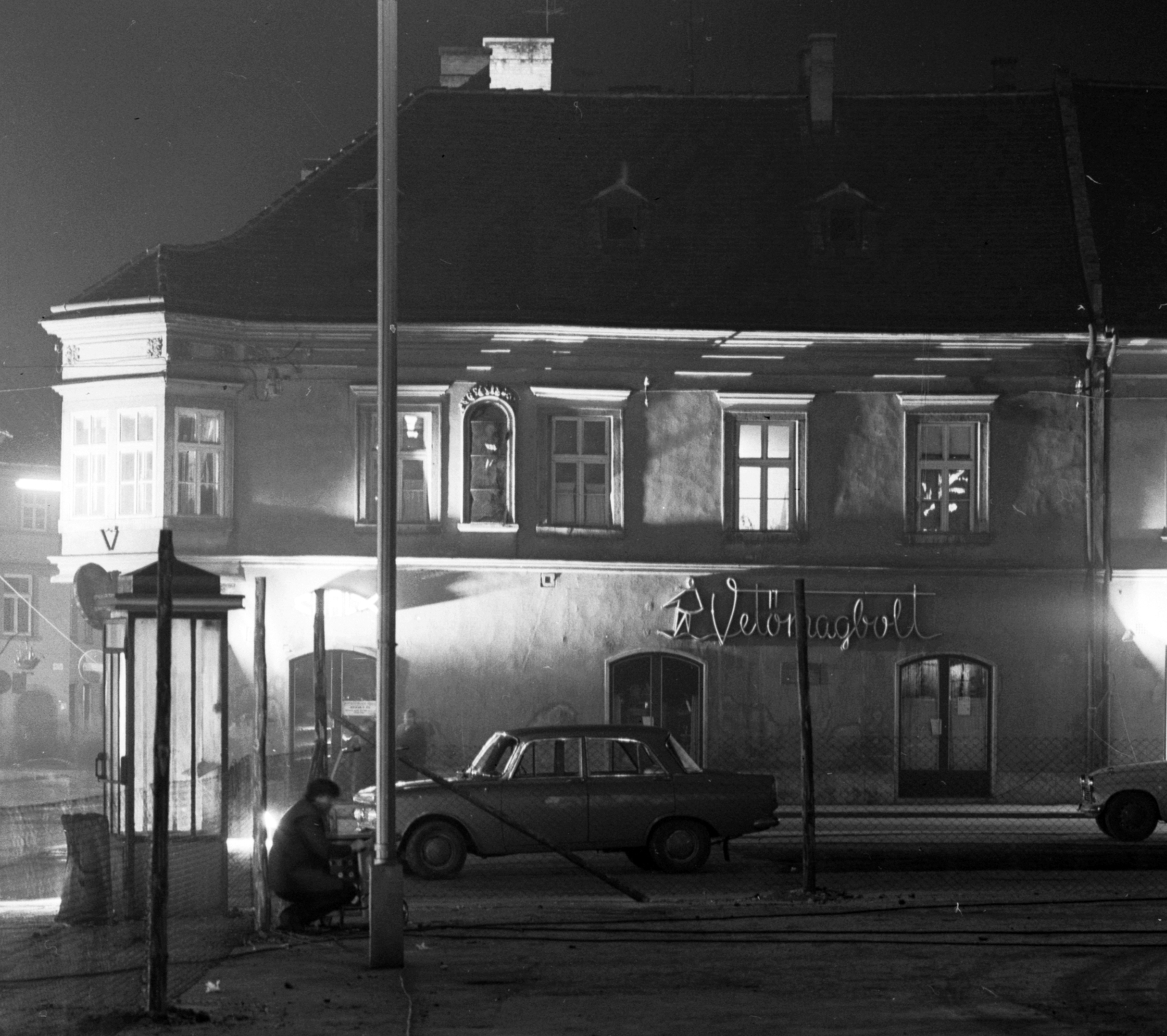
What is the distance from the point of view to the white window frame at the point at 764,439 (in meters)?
33.6

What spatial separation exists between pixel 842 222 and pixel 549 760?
55.6 feet

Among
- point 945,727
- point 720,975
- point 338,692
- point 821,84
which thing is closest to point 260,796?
point 720,975

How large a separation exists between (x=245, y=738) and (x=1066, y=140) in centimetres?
1822

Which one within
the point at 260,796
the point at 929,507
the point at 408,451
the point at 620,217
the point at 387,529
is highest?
the point at 620,217

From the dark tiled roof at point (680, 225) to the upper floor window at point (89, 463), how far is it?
6.85 feet

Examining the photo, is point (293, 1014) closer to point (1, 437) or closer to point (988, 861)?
point (988, 861)

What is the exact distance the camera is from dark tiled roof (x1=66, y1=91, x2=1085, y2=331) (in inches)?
1328

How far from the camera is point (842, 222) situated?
3572 cm

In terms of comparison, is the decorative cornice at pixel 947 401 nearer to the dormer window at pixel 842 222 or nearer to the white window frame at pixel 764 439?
the white window frame at pixel 764 439

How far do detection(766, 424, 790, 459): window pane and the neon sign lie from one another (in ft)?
7.42

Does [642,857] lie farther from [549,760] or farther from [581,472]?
[581,472]

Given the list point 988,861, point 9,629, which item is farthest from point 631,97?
point 9,629

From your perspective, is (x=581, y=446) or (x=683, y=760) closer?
(x=683, y=760)

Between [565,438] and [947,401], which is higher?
[947,401]
